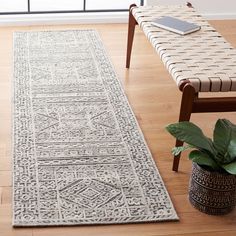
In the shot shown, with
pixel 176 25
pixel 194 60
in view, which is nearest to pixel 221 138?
pixel 194 60

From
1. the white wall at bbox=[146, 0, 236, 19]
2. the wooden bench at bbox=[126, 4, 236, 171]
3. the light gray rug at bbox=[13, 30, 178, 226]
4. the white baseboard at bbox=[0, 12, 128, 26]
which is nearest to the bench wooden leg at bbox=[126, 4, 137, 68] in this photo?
the wooden bench at bbox=[126, 4, 236, 171]

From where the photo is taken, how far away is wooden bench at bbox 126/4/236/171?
89.0 inches

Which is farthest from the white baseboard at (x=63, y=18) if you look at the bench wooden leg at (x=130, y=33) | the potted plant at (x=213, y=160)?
the potted plant at (x=213, y=160)

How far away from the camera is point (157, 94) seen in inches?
124

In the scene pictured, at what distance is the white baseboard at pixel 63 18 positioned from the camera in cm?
422

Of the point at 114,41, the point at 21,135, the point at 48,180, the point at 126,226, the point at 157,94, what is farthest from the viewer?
the point at 114,41

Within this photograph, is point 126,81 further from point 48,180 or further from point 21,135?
point 48,180

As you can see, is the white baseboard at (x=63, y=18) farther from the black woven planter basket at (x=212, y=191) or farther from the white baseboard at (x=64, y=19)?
the black woven planter basket at (x=212, y=191)

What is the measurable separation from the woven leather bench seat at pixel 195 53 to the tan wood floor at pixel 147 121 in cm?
39

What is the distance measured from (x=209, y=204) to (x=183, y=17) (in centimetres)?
147

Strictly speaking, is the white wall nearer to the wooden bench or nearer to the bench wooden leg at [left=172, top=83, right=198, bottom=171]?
the wooden bench

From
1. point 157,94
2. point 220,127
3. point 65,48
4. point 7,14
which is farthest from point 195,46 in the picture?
point 7,14

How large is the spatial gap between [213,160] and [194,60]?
27.9 inches

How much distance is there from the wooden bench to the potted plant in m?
0.24
